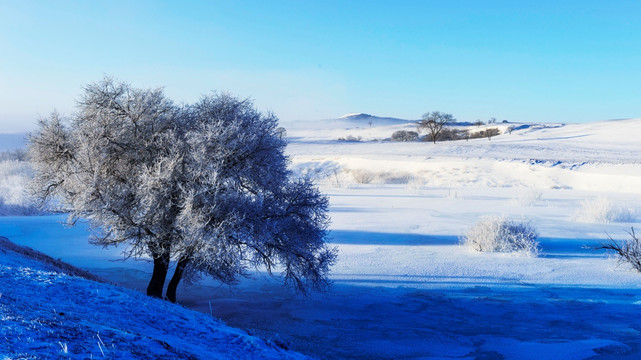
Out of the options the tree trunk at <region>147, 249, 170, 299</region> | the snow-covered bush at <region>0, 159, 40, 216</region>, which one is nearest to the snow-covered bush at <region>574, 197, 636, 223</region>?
the tree trunk at <region>147, 249, 170, 299</region>

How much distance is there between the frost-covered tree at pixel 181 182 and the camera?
8.12 meters

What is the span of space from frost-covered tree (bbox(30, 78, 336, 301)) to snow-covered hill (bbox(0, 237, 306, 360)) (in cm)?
185

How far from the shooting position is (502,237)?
13.9 meters

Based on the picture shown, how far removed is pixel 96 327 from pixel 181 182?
4.38m

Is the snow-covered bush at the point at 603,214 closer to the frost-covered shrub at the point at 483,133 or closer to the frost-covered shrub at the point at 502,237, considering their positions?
the frost-covered shrub at the point at 502,237

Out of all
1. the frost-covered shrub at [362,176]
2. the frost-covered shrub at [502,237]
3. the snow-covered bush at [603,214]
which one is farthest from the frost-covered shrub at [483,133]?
the frost-covered shrub at [502,237]

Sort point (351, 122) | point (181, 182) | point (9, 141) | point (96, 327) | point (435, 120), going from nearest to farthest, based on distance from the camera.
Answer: point (96, 327) < point (181, 182) < point (435, 120) < point (9, 141) < point (351, 122)

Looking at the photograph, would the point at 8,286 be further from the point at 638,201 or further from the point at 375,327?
the point at 638,201

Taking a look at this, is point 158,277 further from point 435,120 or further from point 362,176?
point 435,120

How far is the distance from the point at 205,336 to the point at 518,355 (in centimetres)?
438

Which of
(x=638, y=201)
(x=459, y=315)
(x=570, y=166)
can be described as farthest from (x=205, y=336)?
(x=570, y=166)

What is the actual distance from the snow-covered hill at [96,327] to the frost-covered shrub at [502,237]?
9.37 metres

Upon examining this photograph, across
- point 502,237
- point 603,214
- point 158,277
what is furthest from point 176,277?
A: point 603,214

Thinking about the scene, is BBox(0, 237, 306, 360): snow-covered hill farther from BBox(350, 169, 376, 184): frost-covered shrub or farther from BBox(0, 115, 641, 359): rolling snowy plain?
BBox(350, 169, 376, 184): frost-covered shrub
